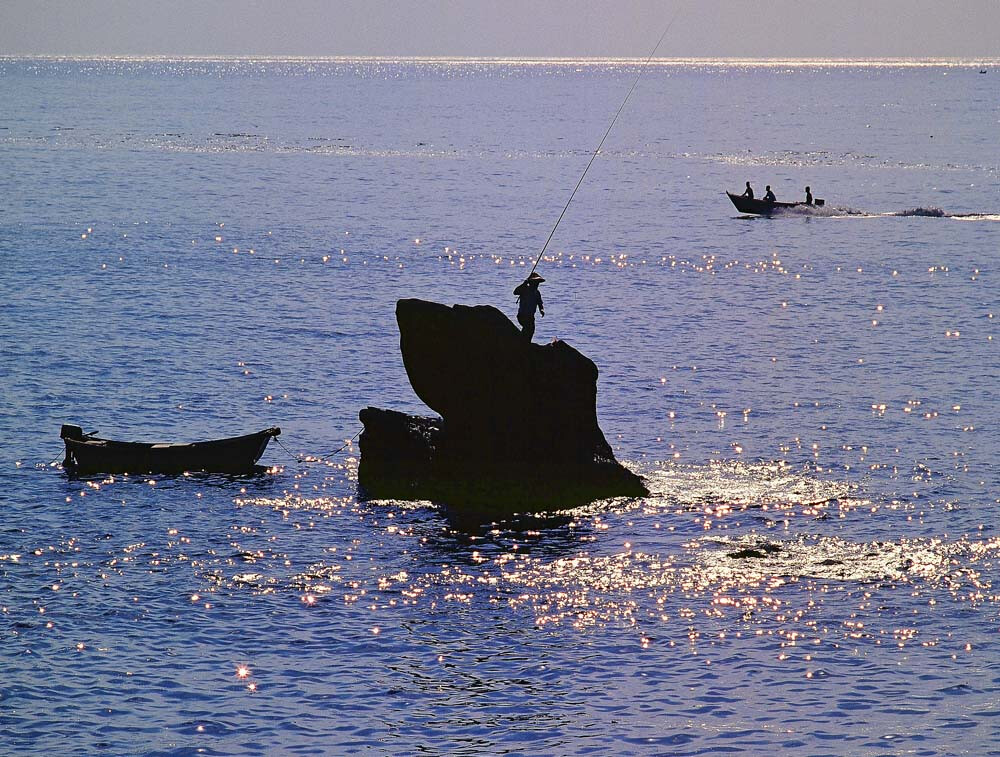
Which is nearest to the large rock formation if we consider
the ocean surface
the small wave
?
the ocean surface

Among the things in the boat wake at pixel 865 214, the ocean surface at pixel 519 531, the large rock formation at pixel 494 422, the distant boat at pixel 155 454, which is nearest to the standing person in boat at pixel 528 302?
the large rock formation at pixel 494 422

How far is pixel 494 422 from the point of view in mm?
30391

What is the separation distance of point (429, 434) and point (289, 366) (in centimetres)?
1603

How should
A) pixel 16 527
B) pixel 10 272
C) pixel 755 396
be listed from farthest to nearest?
pixel 10 272 → pixel 755 396 → pixel 16 527

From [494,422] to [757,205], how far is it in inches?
2537

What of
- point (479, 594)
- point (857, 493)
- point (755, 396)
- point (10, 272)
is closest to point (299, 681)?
point (479, 594)

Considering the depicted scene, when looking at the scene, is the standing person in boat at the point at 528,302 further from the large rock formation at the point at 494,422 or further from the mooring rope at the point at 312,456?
the mooring rope at the point at 312,456

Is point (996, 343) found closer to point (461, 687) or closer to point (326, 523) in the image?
point (326, 523)

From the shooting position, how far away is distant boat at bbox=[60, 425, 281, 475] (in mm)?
31953

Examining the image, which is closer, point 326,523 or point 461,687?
point 461,687

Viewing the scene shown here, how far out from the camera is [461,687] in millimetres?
21234

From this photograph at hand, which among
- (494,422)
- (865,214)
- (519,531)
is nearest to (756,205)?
(865,214)

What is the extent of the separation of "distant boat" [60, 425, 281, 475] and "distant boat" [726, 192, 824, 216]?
6330 centimetres

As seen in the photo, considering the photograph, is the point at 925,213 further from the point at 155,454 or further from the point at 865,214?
the point at 155,454
